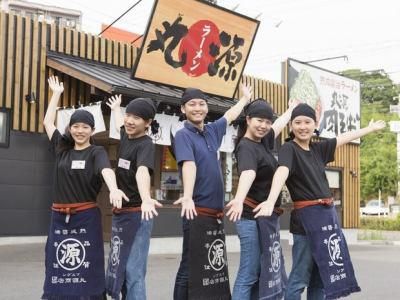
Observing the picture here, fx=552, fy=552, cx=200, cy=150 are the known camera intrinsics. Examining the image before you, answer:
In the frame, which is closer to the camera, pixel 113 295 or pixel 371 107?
pixel 113 295

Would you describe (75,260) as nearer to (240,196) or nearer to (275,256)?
(240,196)

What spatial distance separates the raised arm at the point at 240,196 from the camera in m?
4.05

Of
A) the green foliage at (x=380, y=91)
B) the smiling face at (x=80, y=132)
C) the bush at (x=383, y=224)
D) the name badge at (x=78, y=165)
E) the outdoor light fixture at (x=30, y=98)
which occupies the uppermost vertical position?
the green foliage at (x=380, y=91)

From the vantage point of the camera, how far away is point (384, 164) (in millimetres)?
43812

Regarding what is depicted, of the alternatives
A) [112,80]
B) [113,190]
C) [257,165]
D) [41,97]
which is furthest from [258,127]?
[41,97]

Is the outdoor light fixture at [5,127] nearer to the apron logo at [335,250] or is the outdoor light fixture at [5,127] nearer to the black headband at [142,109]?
the black headband at [142,109]

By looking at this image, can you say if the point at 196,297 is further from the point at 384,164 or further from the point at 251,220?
the point at 384,164

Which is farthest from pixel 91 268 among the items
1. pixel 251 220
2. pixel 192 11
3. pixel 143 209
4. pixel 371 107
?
pixel 371 107

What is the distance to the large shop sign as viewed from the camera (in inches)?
464

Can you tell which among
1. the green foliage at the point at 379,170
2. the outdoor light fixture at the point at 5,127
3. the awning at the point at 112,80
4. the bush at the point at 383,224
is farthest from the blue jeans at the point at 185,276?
the green foliage at the point at 379,170

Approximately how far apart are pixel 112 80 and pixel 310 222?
23.3 ft

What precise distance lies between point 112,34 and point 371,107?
49391mm

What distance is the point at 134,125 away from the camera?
4633 millimetres

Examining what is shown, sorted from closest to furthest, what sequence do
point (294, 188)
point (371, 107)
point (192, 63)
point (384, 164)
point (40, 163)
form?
point (294, 188) < point (40, 163) < point (192, 63) < point (384, 164) < point (371, 107)
